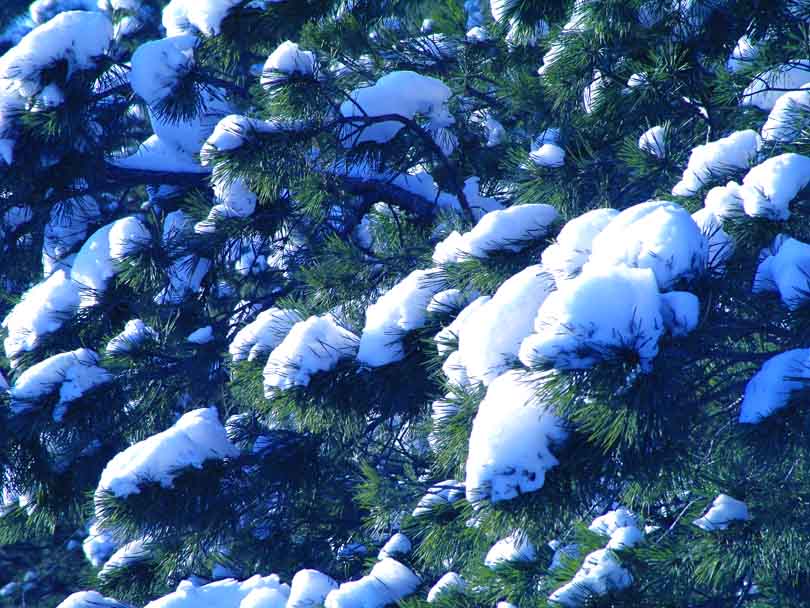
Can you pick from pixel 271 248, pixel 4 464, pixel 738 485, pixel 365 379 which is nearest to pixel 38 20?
pixel 271 248

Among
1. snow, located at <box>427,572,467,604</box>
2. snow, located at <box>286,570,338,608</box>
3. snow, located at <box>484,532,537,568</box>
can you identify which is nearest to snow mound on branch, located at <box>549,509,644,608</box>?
snow, located at <box>484,532,537,568</box>

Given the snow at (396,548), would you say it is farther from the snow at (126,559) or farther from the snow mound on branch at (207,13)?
the snow mound on branch at (207,13)

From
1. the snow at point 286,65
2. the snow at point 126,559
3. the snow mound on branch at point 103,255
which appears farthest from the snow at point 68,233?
the snow at point 286,65

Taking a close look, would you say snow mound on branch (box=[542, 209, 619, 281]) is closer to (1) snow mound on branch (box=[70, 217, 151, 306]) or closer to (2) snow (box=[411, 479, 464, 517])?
(2) snow (box=[411, 479, 464, 517])

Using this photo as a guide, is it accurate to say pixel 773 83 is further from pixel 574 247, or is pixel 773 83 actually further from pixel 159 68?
pixel 159 68

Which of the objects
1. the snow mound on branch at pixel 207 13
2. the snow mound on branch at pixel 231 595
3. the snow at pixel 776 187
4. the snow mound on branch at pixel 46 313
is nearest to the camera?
the snow at pixel 776 187

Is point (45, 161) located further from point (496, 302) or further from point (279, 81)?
point (496, 302)
